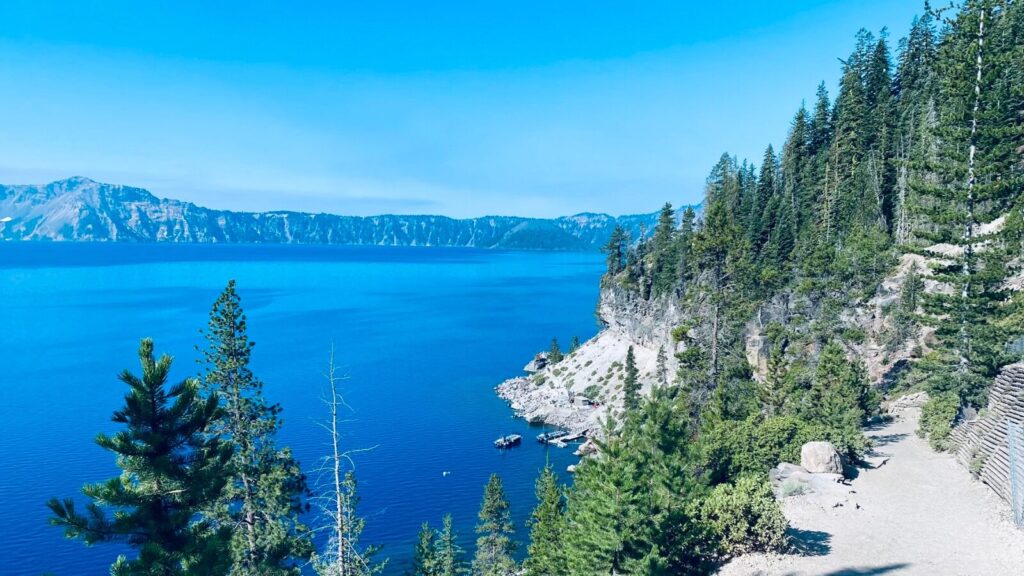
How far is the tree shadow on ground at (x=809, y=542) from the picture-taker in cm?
1827

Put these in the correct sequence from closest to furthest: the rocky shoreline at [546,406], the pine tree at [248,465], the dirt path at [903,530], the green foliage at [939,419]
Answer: the dirt path at [903,530], the pine tree at [248,465], the green foliage at [939,419], the rocky shoreline at [546,406]

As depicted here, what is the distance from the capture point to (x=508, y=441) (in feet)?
255

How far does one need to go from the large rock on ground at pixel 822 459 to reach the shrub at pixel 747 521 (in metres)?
7.59

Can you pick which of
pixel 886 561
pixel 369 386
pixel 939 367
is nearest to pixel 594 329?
pixel 369 386

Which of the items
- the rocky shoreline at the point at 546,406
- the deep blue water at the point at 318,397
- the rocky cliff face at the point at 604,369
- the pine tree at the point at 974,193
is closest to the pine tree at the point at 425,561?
the deep blue water at the point at 318,397

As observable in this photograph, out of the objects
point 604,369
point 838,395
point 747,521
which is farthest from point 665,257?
point 747,521

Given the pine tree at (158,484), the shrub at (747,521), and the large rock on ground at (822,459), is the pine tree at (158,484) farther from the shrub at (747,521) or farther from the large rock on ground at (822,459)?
the large rock on ground at (822,459)

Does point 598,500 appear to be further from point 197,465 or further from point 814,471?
point 814,471

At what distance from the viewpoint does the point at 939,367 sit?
2908 centimetres

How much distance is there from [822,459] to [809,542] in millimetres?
6824

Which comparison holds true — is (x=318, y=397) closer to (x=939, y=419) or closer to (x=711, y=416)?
(x=711, y=416)

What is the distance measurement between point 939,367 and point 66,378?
383 ft

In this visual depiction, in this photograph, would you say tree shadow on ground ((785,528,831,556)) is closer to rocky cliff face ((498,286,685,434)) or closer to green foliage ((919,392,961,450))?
green foliage ((919,392,961,450))

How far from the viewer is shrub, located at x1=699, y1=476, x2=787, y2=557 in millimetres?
18109
